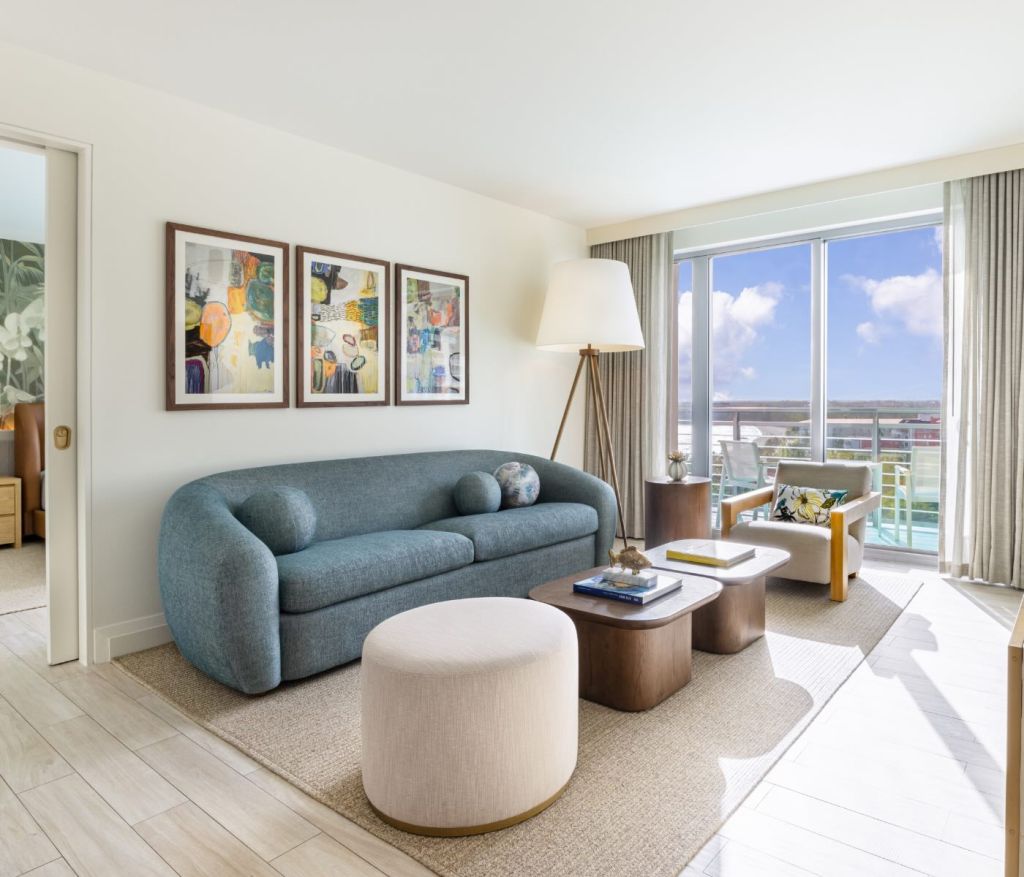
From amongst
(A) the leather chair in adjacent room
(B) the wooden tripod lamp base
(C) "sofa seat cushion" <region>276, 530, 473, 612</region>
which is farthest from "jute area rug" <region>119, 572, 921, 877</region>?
(A) the leather chair in adjacent room

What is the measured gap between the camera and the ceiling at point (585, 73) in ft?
8.16

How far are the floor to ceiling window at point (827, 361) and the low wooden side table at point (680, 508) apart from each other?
94cm

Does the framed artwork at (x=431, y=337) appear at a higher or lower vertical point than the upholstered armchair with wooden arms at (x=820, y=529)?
higher

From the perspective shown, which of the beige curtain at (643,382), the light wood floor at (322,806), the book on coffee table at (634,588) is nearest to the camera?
the light wood floor at (322,806)

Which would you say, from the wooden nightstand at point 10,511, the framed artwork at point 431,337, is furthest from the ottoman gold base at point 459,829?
the wooden nightstand at point 10,511

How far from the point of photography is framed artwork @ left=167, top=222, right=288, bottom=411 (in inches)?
123

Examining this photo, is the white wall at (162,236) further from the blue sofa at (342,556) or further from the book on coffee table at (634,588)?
the book on coffee table at (634,588)

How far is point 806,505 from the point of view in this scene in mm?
4152

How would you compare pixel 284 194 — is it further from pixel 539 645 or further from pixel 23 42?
pixel 539 645

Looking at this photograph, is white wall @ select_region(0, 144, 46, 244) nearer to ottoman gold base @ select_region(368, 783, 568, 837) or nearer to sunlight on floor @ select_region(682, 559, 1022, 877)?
ottoman gold base @ select_region(368, 783, 568, 837)

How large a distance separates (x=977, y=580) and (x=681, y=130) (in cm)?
313

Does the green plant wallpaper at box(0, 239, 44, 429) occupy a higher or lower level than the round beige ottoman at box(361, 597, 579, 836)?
higher

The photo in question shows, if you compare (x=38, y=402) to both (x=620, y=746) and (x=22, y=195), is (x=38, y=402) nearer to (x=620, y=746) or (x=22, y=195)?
(x=22, y=195)

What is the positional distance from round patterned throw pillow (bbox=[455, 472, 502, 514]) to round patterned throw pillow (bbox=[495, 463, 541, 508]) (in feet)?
0.40
